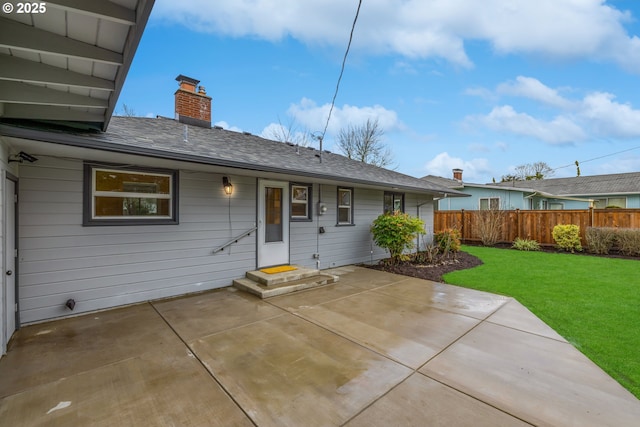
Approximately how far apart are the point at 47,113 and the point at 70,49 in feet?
6.01

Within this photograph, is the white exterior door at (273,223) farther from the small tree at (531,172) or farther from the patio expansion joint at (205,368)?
the small tree at (531,172)

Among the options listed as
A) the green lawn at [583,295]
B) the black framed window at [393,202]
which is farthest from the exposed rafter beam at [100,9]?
the black framed window at [393,202]

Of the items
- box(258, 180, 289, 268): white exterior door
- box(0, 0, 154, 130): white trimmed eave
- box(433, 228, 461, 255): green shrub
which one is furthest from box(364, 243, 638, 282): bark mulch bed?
box(0, 0, 154, 130): white trimmed eave

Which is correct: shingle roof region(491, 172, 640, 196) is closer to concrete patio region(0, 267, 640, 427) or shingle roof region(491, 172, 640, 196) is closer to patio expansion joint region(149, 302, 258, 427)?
concrete patio region(0, 267, 640, 427)

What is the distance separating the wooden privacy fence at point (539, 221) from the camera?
10.3 m

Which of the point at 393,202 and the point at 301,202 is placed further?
the point at 393,202

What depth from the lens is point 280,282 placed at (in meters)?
5.60

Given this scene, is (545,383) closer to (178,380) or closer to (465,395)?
(465,395)

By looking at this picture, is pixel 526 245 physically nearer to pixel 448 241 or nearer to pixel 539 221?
pixel 539 221

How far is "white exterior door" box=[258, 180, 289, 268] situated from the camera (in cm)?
632

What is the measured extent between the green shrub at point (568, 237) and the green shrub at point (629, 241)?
3.55 ft

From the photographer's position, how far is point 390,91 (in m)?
12.0

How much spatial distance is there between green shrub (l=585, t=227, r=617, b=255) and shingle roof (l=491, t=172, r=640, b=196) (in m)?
7.81

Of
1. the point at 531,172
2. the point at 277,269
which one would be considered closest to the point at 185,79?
the point at 277,269
